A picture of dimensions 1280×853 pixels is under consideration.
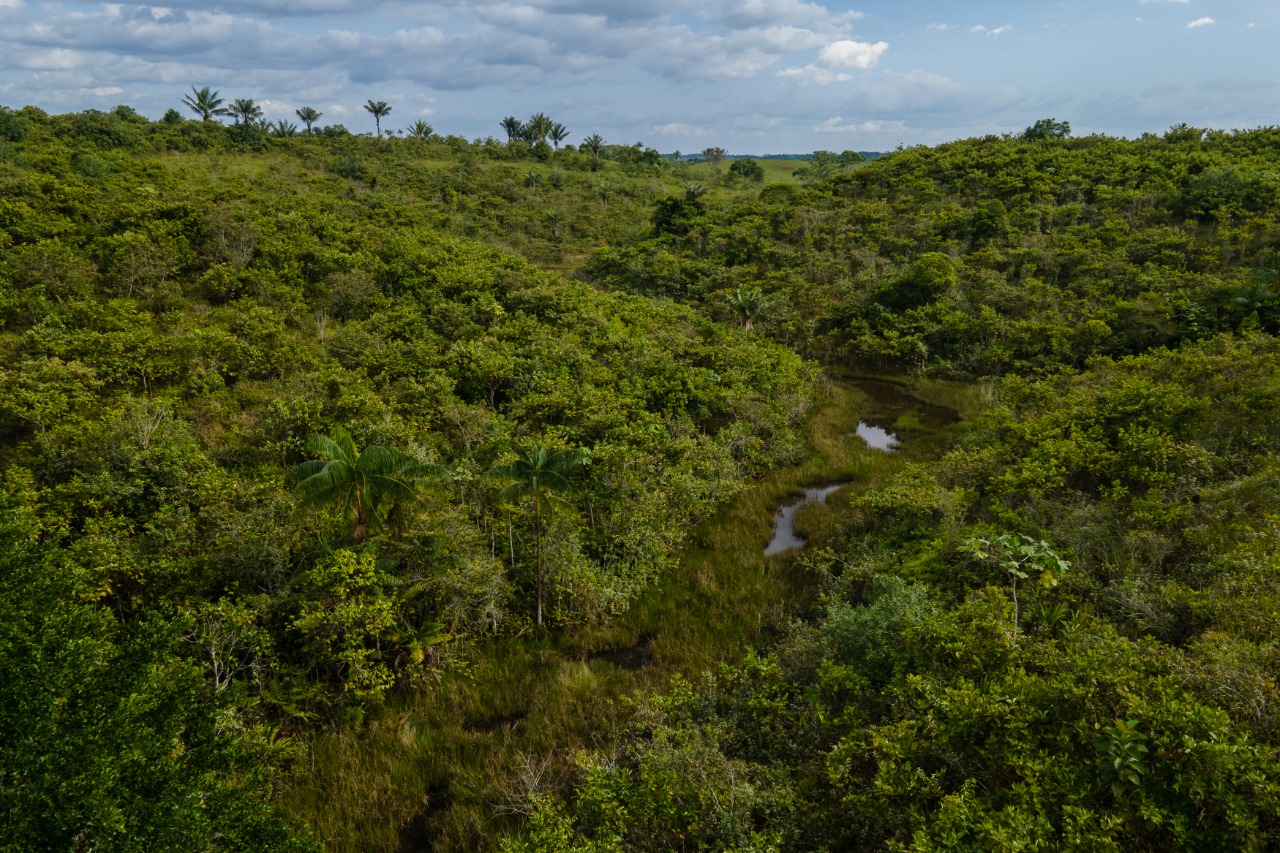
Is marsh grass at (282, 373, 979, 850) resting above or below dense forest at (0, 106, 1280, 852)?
below

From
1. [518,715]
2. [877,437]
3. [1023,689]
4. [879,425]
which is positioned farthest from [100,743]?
[879,425]

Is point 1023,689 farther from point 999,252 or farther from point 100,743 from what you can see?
point 999,252

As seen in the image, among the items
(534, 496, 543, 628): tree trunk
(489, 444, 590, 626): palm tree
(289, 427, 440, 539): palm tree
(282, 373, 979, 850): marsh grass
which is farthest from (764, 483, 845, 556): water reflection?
(289, 427, 440, 539): palm tree

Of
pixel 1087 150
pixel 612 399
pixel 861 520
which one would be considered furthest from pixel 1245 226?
pixel 612 399

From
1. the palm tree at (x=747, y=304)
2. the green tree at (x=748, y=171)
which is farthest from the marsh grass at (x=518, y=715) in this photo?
the green tree at (x=748, y=171)

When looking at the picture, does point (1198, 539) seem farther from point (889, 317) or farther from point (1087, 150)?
point (1087, 150)

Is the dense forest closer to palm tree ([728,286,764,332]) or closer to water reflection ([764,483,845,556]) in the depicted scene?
water reflection ([764,483,845,556])
